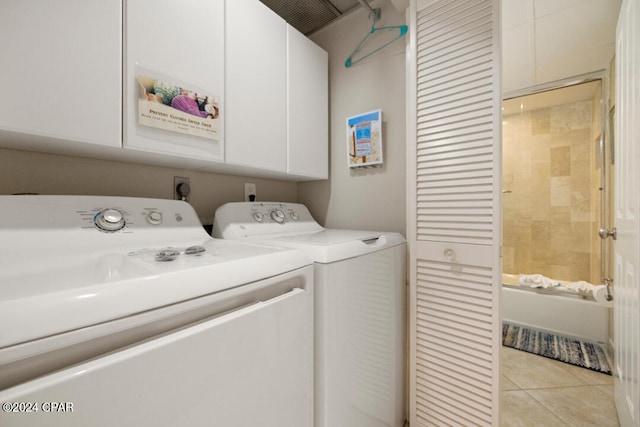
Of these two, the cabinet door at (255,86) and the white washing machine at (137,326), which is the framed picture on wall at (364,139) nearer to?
the cabinet door at (255,86)

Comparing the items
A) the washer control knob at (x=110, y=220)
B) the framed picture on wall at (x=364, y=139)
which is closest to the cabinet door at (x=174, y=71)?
the washer control knob at (x=110, y=220)

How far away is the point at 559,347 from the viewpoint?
81.0 inches

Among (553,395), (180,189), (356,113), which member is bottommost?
(553,395)

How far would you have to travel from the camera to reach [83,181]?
103 cm

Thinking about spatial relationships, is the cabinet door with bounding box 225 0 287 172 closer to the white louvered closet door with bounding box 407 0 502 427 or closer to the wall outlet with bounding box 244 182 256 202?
the wall outlet with bounding box 244 182 256 202

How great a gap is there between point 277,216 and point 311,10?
4.34ft

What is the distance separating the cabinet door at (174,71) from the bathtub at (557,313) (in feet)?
9.17

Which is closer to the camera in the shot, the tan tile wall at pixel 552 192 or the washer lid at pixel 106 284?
the washer lid at pixel 106 284

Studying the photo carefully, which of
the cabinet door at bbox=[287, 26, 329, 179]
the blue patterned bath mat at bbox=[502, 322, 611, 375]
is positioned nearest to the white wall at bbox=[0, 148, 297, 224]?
the cabinet door at bbox=[287, 26, 329, 179]

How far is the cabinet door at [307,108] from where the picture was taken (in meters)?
1.42

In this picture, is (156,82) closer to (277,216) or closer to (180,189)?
(180,189)

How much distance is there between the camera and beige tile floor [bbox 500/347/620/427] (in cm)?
140

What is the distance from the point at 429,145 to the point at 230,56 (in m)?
0.99

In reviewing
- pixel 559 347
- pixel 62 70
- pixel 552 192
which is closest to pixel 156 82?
pixel 62 70
